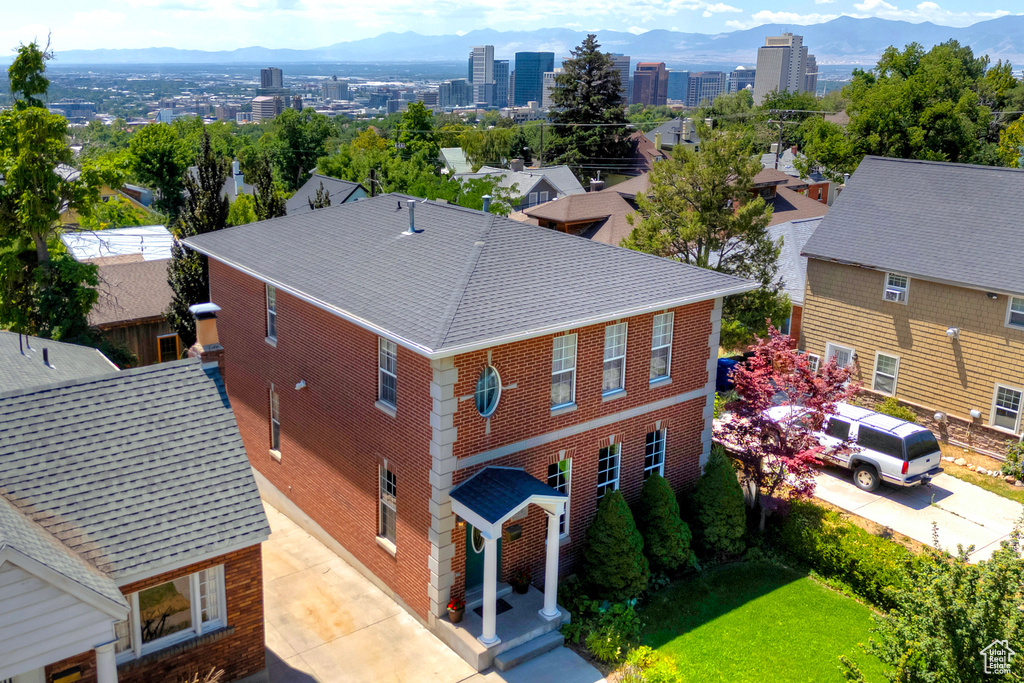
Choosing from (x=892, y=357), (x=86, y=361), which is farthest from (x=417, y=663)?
(x=892, y=357)

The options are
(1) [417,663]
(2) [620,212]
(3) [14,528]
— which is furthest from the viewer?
(2) [620,212]

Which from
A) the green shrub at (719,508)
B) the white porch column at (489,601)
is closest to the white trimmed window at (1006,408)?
the green shrub at (719,508)

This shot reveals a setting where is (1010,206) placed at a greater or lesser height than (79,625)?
greater

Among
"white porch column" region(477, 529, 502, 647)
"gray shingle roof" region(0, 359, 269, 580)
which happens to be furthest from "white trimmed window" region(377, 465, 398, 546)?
"gray shingle roof" region(0, 359, 269, 580)

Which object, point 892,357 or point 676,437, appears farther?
point 892,357

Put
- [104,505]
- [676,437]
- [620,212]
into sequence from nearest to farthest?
1. [104,505]
2. [676,437]
3. [620,212]

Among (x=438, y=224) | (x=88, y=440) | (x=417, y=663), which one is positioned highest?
(x=438, y=224)

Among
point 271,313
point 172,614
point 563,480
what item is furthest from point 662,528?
point 271,313

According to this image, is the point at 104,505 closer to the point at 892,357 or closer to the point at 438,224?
the point at 438,224
